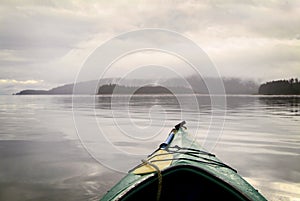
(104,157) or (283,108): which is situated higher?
(283,108)

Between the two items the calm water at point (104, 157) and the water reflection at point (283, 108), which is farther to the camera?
the water reflection at point (283, 108)

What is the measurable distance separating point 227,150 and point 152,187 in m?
7.65

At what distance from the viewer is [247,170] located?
762 cm

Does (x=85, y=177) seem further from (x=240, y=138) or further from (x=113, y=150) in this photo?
(x=240, y=138)

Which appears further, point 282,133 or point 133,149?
point 282,133

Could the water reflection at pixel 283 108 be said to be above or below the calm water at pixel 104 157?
above

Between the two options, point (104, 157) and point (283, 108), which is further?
point (283, 108)

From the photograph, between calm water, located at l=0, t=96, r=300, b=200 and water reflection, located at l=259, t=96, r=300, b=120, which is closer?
calm water, located at l=0, t=96, r=300, b=200

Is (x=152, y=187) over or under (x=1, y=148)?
over

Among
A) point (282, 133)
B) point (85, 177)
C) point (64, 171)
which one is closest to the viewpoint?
point (85, 177)

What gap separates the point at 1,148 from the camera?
10.2 m

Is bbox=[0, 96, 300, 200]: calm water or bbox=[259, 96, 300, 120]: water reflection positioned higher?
bbox=[259, 96, 300, 120]: water reflection

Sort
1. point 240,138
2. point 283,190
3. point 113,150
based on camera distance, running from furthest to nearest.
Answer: point 240,138 < point 113,150 < point 283,190

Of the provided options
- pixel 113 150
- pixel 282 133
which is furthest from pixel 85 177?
pixel 282 133
